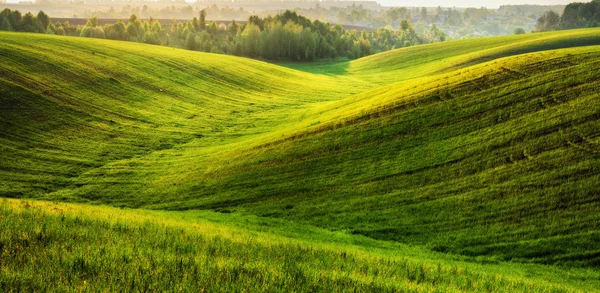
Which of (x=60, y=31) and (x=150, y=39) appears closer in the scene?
(x=150, y=39)

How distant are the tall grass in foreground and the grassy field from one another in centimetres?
7

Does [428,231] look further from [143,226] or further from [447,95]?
[447,95]

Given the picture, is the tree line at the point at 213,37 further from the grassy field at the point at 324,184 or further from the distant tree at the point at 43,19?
the grassy field at the point at 324,184

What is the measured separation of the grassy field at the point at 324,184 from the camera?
11.6 meters

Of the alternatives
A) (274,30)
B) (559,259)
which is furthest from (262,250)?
(274,30)

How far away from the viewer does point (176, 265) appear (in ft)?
33.0

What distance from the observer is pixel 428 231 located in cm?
2275

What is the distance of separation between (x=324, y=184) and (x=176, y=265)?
1977cm

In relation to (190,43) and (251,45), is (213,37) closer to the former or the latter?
(190,43)

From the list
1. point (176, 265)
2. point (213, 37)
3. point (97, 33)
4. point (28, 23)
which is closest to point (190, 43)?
point (213, 37)

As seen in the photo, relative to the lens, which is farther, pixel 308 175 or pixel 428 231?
pixel 308 175

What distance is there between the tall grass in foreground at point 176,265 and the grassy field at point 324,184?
0.23 feet

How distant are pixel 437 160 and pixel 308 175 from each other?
8.55 metres

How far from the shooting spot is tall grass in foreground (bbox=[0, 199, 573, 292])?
875 cm
